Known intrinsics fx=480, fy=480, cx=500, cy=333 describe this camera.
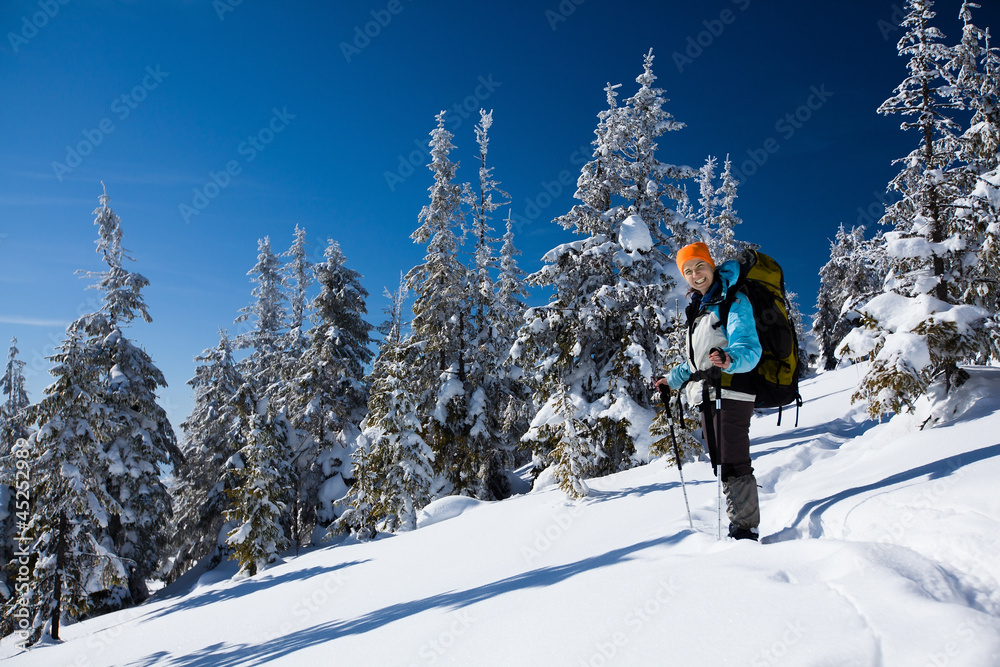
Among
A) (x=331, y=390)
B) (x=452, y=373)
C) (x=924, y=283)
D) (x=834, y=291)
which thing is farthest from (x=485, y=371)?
(x=834, y=291)

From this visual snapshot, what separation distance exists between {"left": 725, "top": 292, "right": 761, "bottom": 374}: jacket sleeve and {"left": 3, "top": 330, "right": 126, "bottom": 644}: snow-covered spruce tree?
1872cm

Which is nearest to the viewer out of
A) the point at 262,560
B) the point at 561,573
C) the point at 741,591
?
the point at 741,591

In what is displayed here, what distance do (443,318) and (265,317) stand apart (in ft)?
49.1

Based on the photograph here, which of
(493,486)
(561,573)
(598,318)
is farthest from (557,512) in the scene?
(493,486)

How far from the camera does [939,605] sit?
2.08m

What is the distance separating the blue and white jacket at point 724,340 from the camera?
11.4 ft

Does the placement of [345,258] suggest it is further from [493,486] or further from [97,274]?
[493,486]

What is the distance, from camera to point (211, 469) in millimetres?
25234

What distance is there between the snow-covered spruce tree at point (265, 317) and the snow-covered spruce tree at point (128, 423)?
7.39 m

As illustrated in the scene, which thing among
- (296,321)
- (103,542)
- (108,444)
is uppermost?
(296,321)

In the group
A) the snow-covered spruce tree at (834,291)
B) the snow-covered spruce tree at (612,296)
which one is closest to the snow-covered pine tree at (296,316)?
the snow-covered spruce tree at (612,296)

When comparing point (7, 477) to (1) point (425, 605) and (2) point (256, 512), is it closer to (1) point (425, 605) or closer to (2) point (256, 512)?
(2) point (256, 512)

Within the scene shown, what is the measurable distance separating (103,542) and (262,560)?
20.9ft

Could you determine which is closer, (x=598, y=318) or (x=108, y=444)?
(x=598, y=318)
